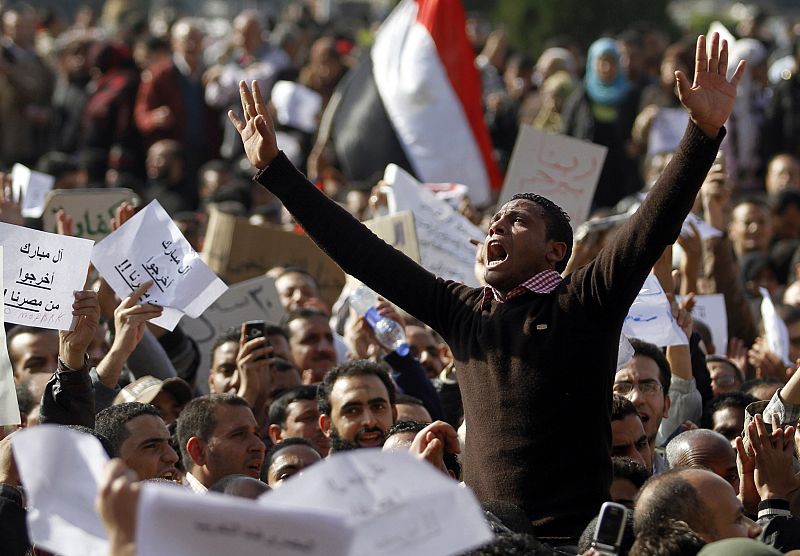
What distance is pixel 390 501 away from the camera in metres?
3.11

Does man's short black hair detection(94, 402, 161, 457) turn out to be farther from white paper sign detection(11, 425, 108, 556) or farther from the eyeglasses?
white paper sign detection(11, 425, 108, 556)

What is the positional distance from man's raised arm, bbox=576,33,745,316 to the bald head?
4.61 ft

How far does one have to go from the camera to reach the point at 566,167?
30.2 ft

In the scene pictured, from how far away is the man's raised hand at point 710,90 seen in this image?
4316 mm

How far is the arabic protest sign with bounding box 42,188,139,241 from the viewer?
882cm

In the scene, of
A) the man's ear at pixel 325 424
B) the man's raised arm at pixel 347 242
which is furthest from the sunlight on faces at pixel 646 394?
the man's raised arm at pixel 347 242

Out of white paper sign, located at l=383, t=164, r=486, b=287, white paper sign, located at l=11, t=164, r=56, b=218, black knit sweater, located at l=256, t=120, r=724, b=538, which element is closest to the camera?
black knit sweater, located at l=256, t=120, r=724, b=538

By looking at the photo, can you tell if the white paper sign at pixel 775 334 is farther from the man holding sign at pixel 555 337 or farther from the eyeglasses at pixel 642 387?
the man holding sign at pixel 555 337

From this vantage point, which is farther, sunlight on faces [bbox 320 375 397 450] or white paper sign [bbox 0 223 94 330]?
sunlight on faces [bbox 320 375 397 450]

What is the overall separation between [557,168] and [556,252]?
460cm

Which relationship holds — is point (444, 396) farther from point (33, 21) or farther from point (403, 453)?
point (33, 21)

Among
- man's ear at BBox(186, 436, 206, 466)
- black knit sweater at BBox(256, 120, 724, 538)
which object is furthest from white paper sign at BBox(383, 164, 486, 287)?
black knit sweater at BBox(256, 120, 724, 538)

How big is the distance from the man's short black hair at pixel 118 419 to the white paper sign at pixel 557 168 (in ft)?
12.4

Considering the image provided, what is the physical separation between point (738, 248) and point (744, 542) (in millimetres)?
7293
